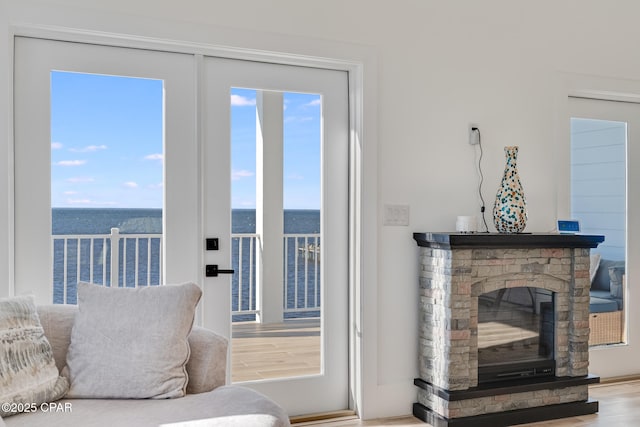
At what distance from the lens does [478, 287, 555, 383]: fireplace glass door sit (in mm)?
3666

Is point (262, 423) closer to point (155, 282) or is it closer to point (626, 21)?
point (155, 282)

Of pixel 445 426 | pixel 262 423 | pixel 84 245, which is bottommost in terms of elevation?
pixel 445 426

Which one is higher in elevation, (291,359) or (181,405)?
(181,405)

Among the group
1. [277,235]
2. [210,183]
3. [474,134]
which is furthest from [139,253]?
A: [474,134]

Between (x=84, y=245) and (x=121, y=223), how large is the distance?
22 centimetres

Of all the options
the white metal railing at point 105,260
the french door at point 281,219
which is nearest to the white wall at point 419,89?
the french door at point 281,219

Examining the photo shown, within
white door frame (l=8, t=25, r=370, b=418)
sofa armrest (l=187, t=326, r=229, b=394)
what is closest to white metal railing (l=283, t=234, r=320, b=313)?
white door frame (l=8, t=25, r=370, b=418)

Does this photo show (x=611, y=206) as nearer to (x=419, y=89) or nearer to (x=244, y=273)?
(x=419, y=89)

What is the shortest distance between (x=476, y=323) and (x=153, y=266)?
73.2 inches

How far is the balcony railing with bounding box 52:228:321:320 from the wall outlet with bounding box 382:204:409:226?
438mm

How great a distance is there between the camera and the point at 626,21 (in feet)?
14.5

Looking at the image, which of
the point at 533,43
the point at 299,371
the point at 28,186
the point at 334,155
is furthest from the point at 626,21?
the point at 28,186

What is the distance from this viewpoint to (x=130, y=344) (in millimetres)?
2340

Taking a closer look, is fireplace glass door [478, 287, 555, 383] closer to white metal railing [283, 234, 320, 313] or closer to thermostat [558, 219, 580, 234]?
thermostat [558, 219, 580, 234]
